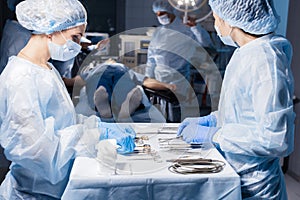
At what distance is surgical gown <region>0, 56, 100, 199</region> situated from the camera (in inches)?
42.9

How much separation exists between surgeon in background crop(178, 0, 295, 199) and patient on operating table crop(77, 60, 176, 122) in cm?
100

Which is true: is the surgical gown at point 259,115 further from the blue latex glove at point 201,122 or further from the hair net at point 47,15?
the hair net at point 47,15

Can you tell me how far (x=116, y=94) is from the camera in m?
2.34

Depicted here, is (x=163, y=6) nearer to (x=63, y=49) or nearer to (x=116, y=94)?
(x=116, y=94)

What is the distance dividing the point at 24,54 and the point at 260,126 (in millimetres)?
768

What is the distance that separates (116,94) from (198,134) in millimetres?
1119

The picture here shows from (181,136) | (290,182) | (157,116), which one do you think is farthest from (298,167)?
(181,136)

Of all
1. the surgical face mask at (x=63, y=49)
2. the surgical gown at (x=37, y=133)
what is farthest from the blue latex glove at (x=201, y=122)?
the surgical face mask at (x=63, y=49)

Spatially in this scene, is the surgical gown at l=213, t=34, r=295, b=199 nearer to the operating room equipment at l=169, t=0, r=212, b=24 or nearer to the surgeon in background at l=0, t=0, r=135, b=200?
the surgeon in background at l=0, t=0, r=135, b=200

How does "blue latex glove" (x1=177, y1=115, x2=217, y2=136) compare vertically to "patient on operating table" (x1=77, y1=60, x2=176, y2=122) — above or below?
above

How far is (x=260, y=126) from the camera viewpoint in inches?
42.6

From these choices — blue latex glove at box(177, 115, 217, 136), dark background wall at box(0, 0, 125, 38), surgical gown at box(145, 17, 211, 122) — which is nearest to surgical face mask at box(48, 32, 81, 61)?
blue latex glove at box(177, 115, 217, 136)

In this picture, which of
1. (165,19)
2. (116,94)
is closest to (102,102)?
(116,94)

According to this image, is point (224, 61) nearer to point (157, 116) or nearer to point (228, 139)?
point (157, 116)
